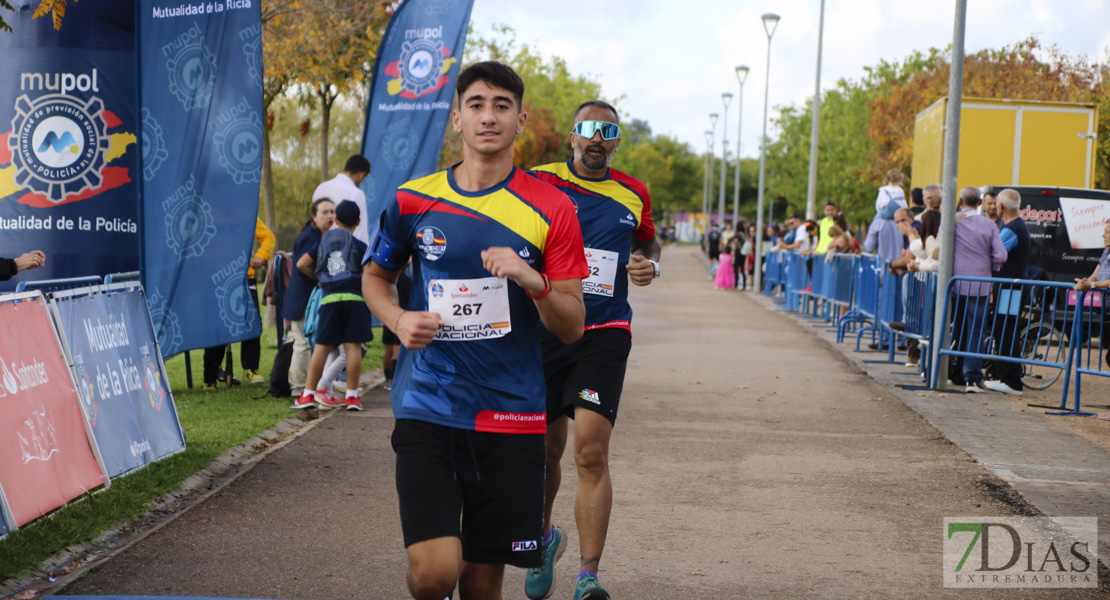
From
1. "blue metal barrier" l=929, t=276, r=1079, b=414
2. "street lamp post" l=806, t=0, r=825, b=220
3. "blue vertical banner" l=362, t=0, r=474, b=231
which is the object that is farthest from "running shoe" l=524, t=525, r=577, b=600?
"street lamp post" l=806, t=0, r=825, b=220

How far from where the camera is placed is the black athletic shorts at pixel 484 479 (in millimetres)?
3568

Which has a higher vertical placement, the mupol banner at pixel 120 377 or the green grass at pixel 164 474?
the mupol banner at pixel 120 377

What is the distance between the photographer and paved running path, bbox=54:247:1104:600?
16.7 ft

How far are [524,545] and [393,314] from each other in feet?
2.76

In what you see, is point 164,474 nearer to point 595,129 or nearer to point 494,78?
point 595,129

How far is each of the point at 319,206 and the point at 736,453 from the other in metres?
4.30

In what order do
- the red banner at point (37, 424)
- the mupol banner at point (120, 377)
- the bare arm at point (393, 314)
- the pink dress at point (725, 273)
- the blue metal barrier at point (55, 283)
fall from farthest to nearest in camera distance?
the pink dress at point (725, 273), the blue metal barrier at point (55, 283), the mupol banner at point (120, 377), the red banner at point (37, 424), the bare arm at point (393, 314)

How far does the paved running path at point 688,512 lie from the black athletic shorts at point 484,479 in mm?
1381

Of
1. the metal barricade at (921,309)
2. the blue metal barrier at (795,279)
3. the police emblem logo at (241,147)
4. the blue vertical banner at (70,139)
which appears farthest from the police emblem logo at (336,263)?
the blue metal barrier at (795,279)

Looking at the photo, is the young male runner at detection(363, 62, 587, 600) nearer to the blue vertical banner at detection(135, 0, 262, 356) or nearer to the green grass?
the green grass

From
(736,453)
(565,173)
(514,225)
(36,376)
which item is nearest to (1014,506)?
(736,453)

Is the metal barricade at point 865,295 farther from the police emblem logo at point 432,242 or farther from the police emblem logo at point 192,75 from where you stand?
the police emblem logo at point 432,242

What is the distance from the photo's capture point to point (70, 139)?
866 cm

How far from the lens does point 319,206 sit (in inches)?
400
